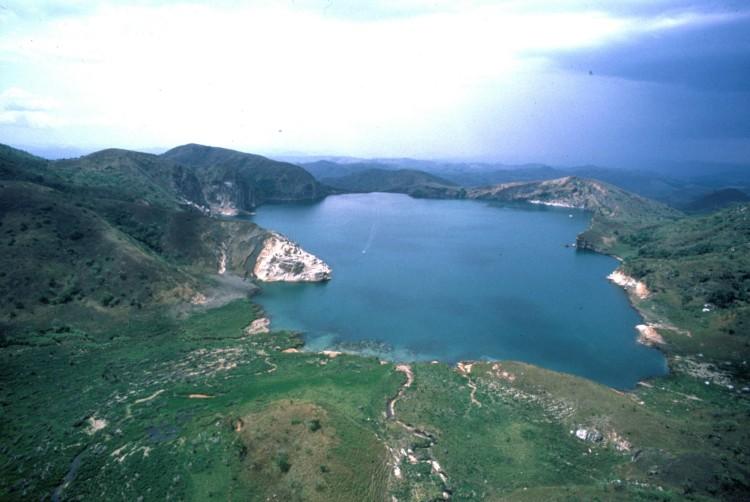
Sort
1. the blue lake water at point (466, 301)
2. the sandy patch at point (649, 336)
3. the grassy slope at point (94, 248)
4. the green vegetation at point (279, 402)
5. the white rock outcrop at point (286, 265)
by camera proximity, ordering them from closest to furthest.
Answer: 1. the green vegetation at point (279, 402)
2. the grassy slope at point (94, 248)
3. the blue lake water at point (466, 301)
4. the sandy patch at point (649, 336)
5. the white rock outcrop at point (286, 265)

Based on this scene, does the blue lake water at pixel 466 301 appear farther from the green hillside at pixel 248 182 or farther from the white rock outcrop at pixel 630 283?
the green hillside at pixel 248 182

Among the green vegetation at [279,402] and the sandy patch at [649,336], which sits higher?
the green vegetation at [279,402]

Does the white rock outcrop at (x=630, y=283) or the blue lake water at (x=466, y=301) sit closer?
the blue lake water at (x=466, y=301)

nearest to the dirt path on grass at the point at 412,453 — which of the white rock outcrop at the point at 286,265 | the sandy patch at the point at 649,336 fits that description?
the sandy patch at the point at 649,336

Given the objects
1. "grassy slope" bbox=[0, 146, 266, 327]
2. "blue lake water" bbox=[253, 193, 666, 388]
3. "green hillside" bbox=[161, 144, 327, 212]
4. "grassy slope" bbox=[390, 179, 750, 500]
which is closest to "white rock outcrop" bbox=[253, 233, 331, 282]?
"blue lake water" bbox=[253, 193, 666, 388]

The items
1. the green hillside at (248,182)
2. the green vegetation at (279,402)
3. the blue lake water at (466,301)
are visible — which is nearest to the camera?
the green vegetation at (279,402)

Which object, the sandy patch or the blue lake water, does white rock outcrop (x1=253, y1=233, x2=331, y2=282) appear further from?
the sandy patch
